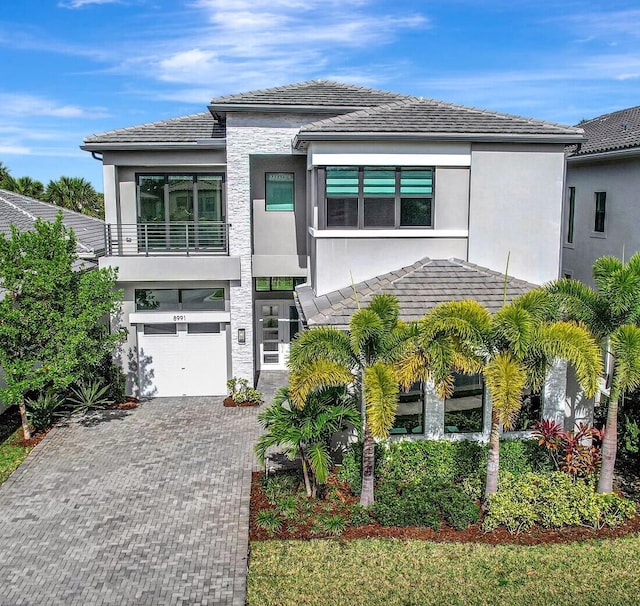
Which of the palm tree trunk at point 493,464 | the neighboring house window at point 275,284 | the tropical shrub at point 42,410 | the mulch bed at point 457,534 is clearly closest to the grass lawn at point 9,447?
the tropical shrub at point 42,410

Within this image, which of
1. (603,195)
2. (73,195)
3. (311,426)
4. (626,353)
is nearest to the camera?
(626,353)

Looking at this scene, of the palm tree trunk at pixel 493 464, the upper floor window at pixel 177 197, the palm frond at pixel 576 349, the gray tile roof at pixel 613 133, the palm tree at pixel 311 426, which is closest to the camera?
the palm frond at pixel 576 349

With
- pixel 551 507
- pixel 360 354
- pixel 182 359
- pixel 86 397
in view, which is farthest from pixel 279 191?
pixel 551 507

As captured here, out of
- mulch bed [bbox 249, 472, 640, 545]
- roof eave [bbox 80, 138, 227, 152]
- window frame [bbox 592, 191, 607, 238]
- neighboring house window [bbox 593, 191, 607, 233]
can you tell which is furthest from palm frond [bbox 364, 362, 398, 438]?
neighboring house window [bbox 593, 191, 607, 233]

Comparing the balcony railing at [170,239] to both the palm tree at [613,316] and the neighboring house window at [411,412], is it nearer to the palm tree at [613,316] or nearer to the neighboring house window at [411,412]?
the neighboring house window at [411,412]

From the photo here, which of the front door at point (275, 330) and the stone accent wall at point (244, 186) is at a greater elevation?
the stone accent wall at point (244, 186)

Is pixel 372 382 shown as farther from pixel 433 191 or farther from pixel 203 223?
pixel 203 223

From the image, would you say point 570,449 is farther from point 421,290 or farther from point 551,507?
point 421,290
